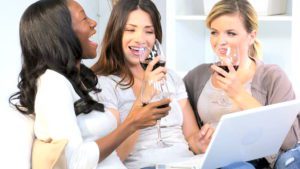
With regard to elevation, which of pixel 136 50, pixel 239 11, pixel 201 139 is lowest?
pixel 201 139

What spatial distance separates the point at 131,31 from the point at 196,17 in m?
0.68

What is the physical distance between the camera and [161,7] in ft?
12.1

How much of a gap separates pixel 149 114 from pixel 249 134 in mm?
348

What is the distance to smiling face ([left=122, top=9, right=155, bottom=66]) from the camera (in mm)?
2428

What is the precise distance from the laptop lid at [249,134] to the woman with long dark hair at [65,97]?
0.22 meters

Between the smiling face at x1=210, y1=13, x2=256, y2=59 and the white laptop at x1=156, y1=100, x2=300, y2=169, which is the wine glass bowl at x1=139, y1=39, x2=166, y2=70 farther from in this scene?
the smiling face at x1=210, y1=13, x2=256, y2=59

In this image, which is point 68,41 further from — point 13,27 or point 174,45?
point 13,27

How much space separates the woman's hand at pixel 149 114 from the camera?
6.53 ft

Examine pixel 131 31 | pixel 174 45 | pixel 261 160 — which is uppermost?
pixel 131 31

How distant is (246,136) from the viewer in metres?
2.02

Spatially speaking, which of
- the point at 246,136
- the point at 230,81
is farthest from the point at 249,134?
the point at 230,81

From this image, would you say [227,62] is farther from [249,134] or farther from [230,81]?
[249,134]

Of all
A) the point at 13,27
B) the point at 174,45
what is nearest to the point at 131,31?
the point at 174,45

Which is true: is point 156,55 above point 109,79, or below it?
above
